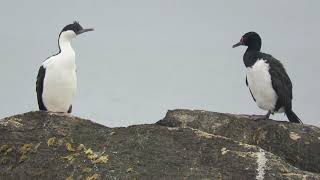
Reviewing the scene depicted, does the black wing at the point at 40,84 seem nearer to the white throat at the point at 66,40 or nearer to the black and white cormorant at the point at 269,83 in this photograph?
the white throat at the point at 66,40

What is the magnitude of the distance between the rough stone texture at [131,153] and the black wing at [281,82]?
3.79m

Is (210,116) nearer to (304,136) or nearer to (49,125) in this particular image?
(304,136)

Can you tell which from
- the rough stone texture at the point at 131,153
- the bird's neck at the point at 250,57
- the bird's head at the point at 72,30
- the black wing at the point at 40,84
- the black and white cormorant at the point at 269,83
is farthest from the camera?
the bird's head at the point at 72,30

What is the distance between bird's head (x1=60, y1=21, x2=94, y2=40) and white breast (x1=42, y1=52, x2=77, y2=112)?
3.16 ft

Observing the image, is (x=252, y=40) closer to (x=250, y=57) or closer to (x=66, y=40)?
(x=250, y=57)

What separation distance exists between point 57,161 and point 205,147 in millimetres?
2223

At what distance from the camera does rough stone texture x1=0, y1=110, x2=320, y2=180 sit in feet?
27.9

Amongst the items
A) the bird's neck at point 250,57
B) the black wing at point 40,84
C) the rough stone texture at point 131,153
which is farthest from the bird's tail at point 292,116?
the black wing at point 40,84

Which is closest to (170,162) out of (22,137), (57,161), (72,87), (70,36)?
(57,161)

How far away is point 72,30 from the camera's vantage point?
1502cm

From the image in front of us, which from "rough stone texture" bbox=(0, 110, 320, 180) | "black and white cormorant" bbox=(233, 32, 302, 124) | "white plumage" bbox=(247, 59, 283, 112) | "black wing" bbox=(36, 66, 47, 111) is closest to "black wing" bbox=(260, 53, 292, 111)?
"black and white cormorant" bbox=(233, 32, 302, 124)

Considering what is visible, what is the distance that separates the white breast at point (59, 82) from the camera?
13641 millimetres

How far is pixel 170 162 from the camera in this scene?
8656 mm

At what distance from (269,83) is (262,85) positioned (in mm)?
189
